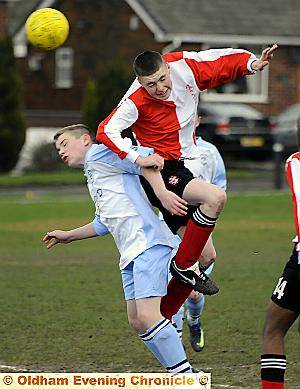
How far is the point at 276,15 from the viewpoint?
133ft

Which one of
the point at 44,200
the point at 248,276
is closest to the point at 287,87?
the point at 44,200

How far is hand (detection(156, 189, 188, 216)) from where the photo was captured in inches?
292

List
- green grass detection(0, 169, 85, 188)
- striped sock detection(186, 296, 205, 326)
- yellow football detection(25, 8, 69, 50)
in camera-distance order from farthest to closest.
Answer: green grass detection(0, 169, 85, 188) < striped sock detection(186, 296, 205, 326) < yellow football detection(25, 8, 69, 50)

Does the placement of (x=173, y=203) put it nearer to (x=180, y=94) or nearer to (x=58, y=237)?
(x=180, y=94)

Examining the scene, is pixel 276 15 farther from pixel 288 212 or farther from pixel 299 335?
pixel 299 335

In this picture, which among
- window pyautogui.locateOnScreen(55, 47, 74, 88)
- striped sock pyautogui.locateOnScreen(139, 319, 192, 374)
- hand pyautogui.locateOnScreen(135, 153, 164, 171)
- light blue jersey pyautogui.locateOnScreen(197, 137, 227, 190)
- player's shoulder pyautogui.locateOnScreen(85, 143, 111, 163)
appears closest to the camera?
striped sock pyautogui.locateOnScreen(139, 319, 192, 374)

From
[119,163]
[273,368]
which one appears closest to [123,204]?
[119,163]

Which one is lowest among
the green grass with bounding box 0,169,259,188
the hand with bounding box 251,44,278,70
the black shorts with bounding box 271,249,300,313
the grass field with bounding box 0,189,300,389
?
the green grass with bounding box 0,169,259,188

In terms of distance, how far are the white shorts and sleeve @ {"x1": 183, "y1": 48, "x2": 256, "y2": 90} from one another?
3.93 ft

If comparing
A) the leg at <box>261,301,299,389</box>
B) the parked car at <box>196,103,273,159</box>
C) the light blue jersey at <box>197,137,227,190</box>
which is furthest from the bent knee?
the parked car at <box>196,103,273,159</box>

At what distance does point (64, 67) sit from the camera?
41.0 meters

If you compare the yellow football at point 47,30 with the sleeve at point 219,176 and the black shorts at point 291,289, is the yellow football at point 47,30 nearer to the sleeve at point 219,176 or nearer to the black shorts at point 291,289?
the sleeve at point 219,176

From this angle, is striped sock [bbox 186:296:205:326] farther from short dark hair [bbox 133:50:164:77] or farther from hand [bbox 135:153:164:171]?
short dark hair [bbox 133:50:164:77]

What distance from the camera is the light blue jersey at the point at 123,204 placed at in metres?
7.48
